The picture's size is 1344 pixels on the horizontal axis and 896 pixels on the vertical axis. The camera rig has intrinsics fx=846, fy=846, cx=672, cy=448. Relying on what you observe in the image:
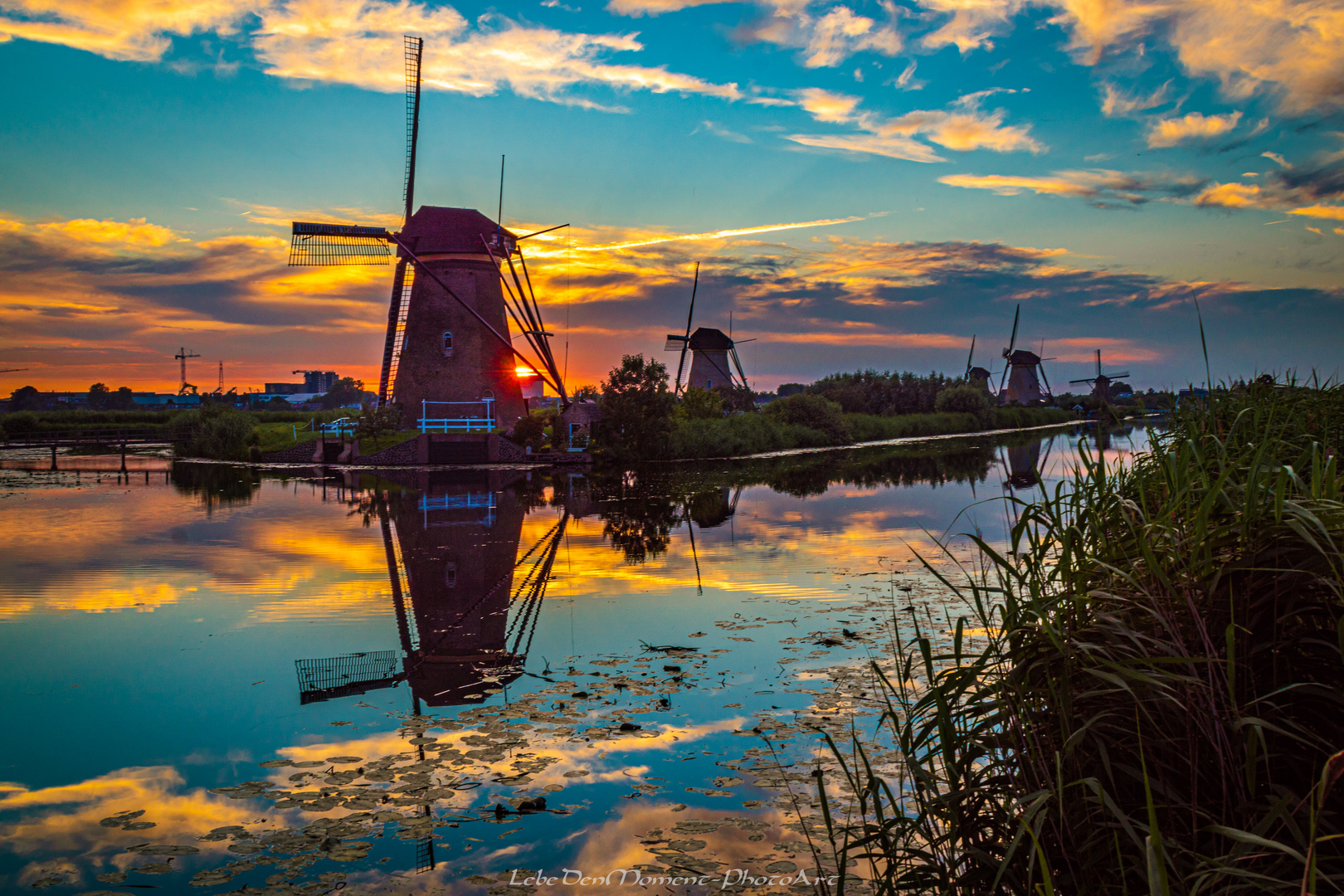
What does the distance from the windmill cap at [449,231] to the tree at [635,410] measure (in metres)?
8.09

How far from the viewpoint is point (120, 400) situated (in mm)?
103062

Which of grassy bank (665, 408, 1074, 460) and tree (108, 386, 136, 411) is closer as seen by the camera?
grassy bank (665, 408, 1074, 460)

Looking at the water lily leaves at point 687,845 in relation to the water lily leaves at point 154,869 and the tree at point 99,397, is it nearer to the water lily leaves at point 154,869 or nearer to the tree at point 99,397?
the water lily leaves at point 154,869

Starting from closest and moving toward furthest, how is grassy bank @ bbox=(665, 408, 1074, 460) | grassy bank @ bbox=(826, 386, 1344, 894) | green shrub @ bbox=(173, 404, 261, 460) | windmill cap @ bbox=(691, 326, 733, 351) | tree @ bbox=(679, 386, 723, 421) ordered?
grassy bank @ bbox=(826, 386, 1344, 894) → grassy bank @ bbox=(665, 408, 1074, 460) → green shrub @ bbox=(173, 404, 261, 460) → tree @ bbox=(679, 386, 723, 421) → windmill cap @ bbox=(691, 326, 733, 351)

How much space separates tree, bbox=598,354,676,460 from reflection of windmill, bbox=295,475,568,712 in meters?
15.8

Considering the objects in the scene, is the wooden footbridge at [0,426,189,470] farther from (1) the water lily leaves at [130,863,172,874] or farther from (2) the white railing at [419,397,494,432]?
(1) the water lily leaves at [130,863,172,874]

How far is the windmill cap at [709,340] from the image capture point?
5747 cm

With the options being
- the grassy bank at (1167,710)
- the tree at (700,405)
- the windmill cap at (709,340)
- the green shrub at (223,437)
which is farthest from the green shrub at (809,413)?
the grassy bank at (1167,710)

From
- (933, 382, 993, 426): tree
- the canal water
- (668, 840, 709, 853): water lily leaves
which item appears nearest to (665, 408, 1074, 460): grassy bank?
(933, 382, 993, 426): tree

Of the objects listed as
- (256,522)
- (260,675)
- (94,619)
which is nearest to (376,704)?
(260,675)

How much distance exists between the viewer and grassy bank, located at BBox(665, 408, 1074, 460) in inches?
1465

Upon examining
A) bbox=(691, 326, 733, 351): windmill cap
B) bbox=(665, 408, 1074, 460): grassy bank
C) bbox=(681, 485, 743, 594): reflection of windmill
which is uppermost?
bbox=(691, 326, 733, 351): windmill cap

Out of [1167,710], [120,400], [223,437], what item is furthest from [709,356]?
[120,400]

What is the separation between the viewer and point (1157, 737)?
2.75m
